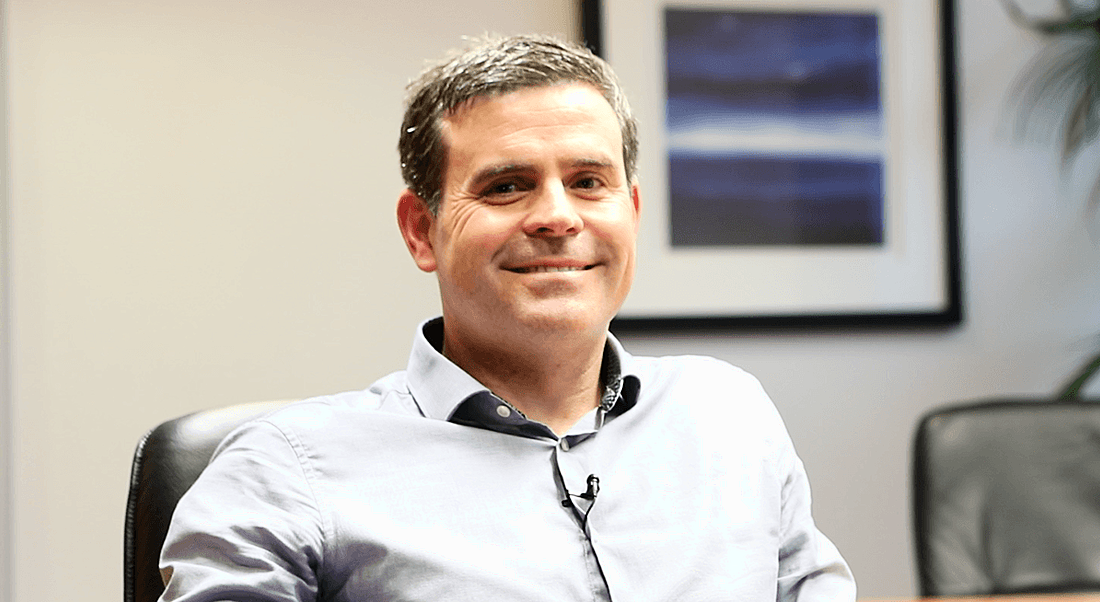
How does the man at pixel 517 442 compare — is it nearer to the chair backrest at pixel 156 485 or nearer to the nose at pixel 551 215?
the nose at pixel 551 215

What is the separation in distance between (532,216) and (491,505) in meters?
0.35

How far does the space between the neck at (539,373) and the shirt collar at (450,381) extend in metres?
0.04

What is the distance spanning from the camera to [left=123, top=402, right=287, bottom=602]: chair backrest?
1.23 meters

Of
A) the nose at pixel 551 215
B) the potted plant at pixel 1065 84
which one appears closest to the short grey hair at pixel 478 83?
the nose at pixel 551 215

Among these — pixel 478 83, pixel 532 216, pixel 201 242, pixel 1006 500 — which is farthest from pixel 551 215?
pixel 201 242

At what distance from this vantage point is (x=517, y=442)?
48.3 inches

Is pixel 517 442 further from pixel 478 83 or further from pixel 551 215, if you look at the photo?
pixel 478 83

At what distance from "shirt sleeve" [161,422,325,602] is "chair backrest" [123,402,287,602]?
0.13 metres

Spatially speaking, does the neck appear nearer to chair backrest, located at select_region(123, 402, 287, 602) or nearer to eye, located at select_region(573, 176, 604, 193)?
eye, located at select_region(573, 176, 604, 193)

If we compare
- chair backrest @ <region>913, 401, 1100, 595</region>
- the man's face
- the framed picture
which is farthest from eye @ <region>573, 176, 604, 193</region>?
the framed picture

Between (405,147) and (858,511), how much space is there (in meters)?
1.59

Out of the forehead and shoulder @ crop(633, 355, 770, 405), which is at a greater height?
the forehead

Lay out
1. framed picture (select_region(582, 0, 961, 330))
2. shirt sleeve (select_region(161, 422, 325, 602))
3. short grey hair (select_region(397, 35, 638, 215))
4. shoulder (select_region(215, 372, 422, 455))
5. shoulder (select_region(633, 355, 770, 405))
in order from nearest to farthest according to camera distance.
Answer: shirt sleeve (select_region(161, 422, 325, 602)) → shoulder (select_region(215, 372, 422, 455)) → short grey hair (select_region(397, 35, 638, 215)) → shoulder (select_region(633, 355, 770, 405)) → framed picture (select_region(582, 0, 961, 330))

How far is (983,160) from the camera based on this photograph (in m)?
2.49
